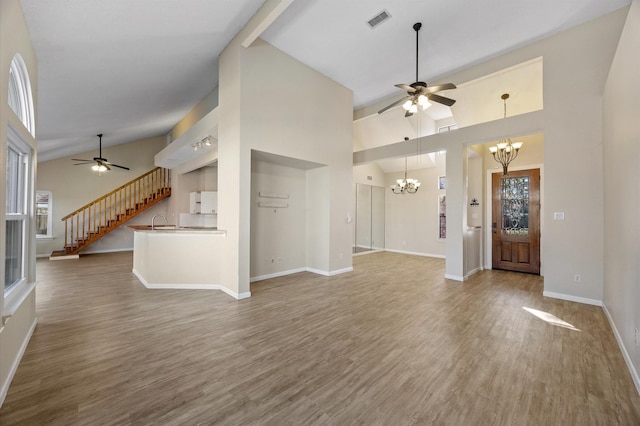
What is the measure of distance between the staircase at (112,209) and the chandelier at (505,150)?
1028cm

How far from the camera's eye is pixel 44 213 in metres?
8.23

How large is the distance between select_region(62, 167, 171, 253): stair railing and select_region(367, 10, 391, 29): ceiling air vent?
342 inches

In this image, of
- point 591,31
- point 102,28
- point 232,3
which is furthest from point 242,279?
point 591,31

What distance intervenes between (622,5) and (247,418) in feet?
22.1

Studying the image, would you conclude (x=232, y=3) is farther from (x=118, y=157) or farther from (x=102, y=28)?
(x=118, y=157)

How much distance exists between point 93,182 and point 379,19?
10.2 meters

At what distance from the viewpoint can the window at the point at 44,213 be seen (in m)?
8.16

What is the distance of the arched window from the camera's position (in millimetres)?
2463

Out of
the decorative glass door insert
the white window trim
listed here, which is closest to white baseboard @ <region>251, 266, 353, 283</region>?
the white window trim

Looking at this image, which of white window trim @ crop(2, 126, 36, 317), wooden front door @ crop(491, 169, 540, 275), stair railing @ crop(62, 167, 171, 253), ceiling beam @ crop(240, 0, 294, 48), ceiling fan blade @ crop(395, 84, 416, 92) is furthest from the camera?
stair railing @ crop(62, 167, 171, 253)

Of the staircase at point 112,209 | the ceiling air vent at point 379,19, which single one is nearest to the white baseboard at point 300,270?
the ceiling air vent at point 379,19

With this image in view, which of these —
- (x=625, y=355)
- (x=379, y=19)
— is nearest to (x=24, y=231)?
(x=379, y=19)

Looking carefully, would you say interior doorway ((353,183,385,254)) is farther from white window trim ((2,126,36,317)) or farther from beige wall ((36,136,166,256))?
white window trim ((2,126,36,317))

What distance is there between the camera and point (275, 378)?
217 cm
